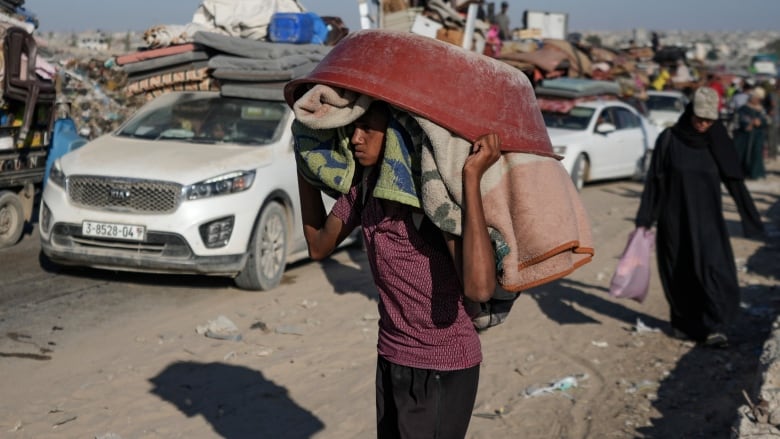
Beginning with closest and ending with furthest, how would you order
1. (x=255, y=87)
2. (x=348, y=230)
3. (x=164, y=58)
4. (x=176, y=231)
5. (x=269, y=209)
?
1. (x=348, y=230)
2. (x=176, y=231)
3. (x=269, y=209)
4. (x=255, y=87)
5. (x=164, y=58)

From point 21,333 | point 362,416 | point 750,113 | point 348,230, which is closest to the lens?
point 348,230

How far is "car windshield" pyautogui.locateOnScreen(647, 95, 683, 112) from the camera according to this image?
25422 millimetres

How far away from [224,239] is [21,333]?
191cm

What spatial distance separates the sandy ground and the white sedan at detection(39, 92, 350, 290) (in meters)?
0.35

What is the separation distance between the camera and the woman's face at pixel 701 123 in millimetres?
7310

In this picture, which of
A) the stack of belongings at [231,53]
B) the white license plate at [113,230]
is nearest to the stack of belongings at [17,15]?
the stack of belongings at [231,53]

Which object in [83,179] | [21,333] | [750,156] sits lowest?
[750,156]

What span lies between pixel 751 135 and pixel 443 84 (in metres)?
20.7

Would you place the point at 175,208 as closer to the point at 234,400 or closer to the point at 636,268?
the point at 234,400

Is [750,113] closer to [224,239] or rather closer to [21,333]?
[224,239]

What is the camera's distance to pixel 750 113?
2155cm

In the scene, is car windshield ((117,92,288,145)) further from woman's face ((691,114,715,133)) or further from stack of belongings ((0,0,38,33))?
woman's face ((691,114,715,133))

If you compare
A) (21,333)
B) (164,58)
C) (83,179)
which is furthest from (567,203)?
(164,58)

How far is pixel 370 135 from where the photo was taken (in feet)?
9.91
